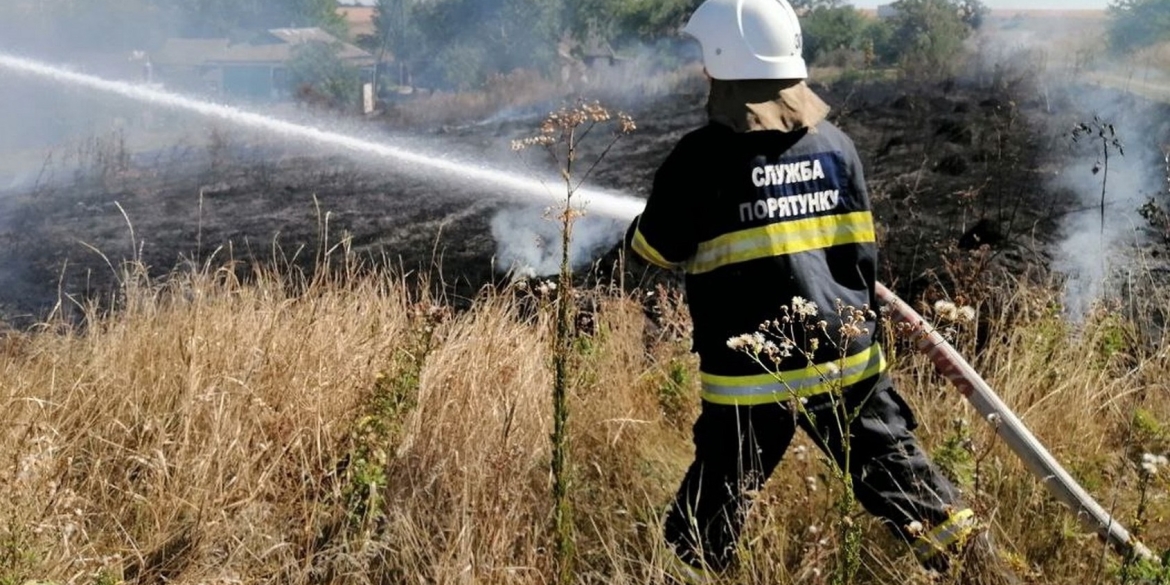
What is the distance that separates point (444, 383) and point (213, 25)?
14421mm

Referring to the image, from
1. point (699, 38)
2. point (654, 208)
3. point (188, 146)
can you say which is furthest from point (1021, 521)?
point (188, 146)

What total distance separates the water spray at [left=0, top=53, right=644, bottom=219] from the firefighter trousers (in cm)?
91

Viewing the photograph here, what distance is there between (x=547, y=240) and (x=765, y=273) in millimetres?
4505

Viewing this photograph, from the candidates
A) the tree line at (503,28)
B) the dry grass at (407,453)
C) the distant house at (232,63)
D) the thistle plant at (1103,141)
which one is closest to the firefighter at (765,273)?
the dry grass at (407,453)

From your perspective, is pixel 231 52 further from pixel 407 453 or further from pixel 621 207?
pixel 407 453

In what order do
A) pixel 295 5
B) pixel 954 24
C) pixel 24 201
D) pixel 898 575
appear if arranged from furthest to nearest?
pixel 295 5
pixel 954 24
pixel 24 201
pixel 898 575

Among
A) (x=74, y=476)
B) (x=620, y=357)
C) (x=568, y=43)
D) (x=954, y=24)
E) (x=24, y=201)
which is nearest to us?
(x=74, y=476)

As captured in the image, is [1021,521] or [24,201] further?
[24,201]

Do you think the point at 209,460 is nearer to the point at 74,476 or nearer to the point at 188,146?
the point at 74,476

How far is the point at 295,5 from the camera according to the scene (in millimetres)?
16234

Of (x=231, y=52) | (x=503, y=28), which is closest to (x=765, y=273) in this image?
(x=503, y=28)

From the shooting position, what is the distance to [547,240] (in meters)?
7.41

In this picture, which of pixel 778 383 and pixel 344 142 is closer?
pixel 778 383

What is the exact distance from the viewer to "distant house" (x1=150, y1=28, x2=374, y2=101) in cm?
1692
